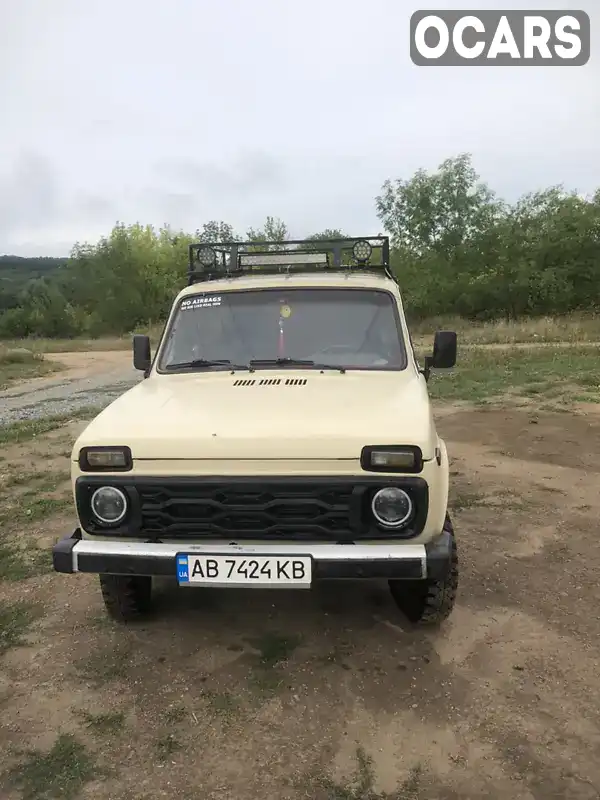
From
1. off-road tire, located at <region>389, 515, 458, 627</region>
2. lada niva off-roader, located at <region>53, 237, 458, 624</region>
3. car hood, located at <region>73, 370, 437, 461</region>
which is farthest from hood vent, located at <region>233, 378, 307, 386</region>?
off-road tire, located at <region>389, 515, 458, 627</region>

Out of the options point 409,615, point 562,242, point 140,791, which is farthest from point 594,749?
point 562,242

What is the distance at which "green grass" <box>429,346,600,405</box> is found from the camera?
12234mm

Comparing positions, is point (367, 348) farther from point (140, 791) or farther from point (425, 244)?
point (425, 244)

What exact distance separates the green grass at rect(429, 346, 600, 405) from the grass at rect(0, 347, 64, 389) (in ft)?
40.5

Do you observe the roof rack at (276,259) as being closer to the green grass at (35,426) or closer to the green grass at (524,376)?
the green grass at (35,426)

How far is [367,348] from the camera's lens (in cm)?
426

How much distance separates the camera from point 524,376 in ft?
47.2

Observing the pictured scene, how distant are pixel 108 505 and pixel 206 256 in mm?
2571

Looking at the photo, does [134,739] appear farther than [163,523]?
No

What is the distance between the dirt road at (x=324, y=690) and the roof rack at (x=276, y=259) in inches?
92.0

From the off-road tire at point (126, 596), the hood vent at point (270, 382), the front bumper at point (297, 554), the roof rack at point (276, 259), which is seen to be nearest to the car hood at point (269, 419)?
the hood vent at point (270, 382)

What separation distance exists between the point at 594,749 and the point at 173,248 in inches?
2242

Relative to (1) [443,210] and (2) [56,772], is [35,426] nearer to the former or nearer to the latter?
(2) [56,772]

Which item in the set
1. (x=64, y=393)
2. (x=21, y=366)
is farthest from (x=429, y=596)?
(x=21, y=366)
